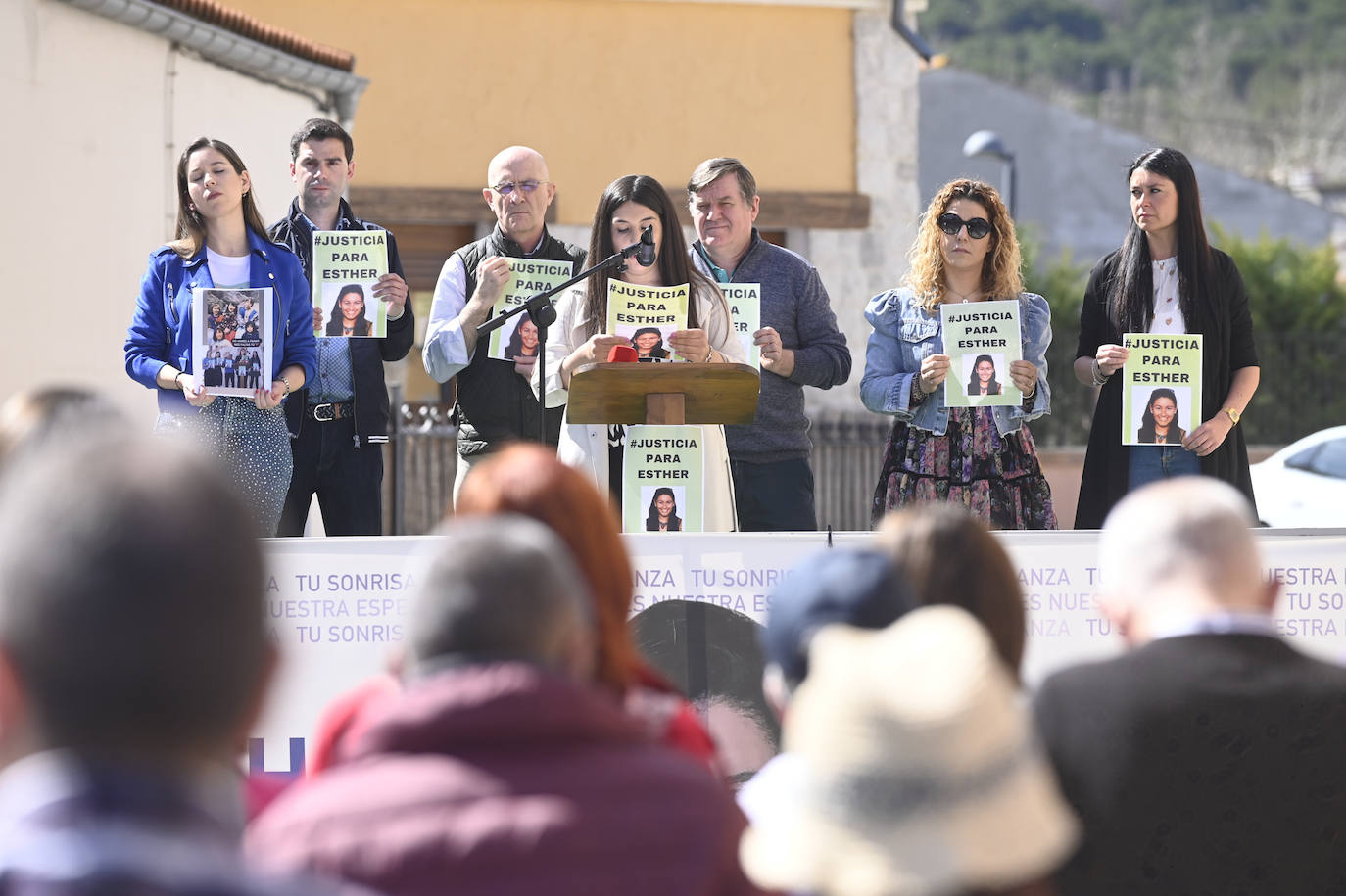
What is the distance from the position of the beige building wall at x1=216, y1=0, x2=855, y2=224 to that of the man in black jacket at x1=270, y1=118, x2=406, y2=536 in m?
9.03

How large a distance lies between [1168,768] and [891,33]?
14.3m

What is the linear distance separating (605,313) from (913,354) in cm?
109

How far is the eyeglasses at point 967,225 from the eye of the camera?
19.4 ft

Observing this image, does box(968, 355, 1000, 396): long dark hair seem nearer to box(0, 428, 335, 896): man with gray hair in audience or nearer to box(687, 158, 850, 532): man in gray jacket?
box(687, 158, 850, 532): man in gray jacket

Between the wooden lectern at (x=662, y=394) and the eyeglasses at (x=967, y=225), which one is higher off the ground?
the eyeglasses at (x=967, y=225)

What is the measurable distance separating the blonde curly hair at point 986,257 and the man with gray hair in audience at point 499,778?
162 inches

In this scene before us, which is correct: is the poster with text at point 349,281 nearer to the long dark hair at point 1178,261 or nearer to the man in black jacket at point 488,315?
the man in black jacket at point 488,315

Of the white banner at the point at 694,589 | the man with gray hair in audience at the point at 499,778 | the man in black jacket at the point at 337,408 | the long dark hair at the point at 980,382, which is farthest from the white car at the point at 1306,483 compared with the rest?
the man with gray hair in audience at the point at 499,778

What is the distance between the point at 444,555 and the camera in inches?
80.8

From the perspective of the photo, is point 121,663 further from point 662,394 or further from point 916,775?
point 662,394

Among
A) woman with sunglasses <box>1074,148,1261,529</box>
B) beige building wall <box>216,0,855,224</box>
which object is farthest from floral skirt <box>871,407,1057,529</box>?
beige building wall <box>216,0,855,224</box>

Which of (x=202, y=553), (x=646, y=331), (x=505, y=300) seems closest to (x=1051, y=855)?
(x=202, y=553)

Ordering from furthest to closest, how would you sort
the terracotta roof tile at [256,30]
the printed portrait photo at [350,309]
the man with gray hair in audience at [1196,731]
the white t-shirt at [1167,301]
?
the terracotta roof tile at [256,30]
the printed portrait photo at [350,309]
the white t-shirt at [1167,301]
the man with gray hair in audience at [1196,731]

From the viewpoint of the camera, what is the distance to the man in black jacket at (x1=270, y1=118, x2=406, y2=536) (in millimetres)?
6312
